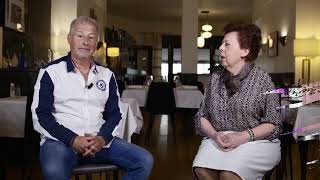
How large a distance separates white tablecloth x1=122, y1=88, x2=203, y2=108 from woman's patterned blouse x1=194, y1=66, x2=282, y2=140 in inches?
148

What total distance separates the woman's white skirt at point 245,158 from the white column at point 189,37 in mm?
7406

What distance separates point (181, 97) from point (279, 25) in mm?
3746

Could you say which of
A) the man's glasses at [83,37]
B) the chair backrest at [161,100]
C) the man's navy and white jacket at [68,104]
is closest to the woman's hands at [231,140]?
the man's navy and white jacket at [68,104]

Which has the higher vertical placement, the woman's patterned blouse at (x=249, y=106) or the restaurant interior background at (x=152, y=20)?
the restaurant interior background at (x=152, y=20)

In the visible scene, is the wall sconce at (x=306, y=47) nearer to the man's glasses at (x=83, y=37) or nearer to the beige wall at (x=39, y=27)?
the beige wall at (x=39, y=27)

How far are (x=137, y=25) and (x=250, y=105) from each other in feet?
47.9

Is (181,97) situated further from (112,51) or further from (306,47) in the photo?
(112,51)

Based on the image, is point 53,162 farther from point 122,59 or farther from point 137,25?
point 137,25

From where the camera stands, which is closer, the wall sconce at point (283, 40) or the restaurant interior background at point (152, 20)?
the restaurant interior background at point (152, 20)

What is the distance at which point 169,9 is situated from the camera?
43.8 feet

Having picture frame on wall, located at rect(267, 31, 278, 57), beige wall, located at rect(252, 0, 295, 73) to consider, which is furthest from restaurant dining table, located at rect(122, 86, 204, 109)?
picture frame on wall, located at rect(267, 31, 278, 57)

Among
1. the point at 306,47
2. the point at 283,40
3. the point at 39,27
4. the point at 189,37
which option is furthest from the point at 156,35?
the point at 306,47

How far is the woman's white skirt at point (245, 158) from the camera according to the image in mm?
2021

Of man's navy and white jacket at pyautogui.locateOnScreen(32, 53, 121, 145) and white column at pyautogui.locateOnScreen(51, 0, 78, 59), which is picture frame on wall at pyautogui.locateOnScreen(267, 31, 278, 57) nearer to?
white column at pyautogui.locateOnScreen(51, 0, 78, 59)
